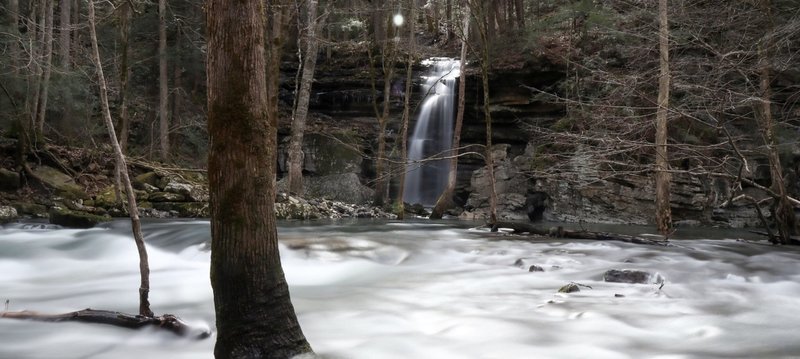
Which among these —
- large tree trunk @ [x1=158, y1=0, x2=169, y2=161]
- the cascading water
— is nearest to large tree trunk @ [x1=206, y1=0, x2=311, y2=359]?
large tree trunk @ [x1=158, y1=0, x2=169, y2=161]

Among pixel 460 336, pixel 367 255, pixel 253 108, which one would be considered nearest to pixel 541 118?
pixel 367 255

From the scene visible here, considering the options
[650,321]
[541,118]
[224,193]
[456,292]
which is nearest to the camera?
[224,193]

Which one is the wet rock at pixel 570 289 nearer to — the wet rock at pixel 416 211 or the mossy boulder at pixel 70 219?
the mossy boulder at pixel 70 219

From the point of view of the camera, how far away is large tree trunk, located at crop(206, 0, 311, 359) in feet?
10.0

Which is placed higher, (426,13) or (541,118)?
(426,13)

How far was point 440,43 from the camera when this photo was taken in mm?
33312

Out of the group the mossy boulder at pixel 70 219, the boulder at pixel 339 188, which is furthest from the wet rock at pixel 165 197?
the boulder at pixel 339 188

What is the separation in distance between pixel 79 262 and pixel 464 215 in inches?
551

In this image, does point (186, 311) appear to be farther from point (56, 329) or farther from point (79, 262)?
point (79, 262)

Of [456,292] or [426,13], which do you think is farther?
[426,13]

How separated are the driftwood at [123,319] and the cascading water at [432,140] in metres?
19.5

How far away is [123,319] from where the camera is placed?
15.2ft

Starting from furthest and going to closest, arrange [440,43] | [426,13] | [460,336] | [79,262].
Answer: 1. [426,13]
2. [440,43]
3. [79,262]
4. [460,336]

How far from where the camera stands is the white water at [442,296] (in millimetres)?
4449
